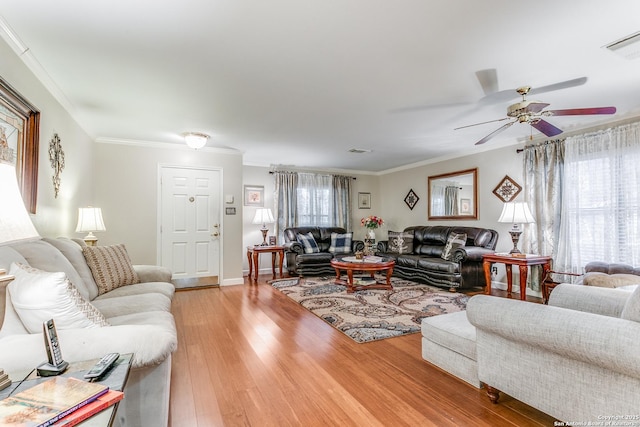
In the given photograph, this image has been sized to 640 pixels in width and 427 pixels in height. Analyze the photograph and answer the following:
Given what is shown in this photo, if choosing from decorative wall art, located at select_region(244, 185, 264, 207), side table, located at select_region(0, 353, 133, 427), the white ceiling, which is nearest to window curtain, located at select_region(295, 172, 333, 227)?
decorative wall art, located at select_region(244, 185, 264, 207)

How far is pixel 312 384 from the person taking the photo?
2029mm

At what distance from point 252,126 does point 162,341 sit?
10.1 ft

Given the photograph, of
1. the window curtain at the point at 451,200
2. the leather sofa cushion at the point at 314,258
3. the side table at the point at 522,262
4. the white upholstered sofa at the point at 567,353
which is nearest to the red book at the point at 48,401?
the white upholstered sofa at the point at 567,353

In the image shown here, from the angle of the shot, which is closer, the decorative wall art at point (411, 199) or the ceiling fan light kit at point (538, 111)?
the ceiling fan light kit at point (538, 111)

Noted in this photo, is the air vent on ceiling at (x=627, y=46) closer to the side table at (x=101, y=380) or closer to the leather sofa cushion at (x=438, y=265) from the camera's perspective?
the leather sofa cushion at (x=438, y=265)

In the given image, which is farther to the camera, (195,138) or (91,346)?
(195,138)

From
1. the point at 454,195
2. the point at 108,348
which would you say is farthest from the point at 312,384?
the point at 454,195

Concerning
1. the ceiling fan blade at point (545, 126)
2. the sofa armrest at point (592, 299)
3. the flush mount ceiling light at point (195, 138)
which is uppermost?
the flush mount ceiling light at point (195, 138)

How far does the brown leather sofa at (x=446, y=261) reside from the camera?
15.0 ft

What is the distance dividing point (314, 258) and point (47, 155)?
4039 mm

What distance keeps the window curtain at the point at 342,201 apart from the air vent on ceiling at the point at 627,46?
5198 millimetres

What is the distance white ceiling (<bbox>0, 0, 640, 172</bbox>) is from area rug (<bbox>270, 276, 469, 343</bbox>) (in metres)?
2.26

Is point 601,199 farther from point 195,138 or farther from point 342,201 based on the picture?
point 195,138

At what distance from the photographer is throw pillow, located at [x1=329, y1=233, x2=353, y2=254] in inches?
246
